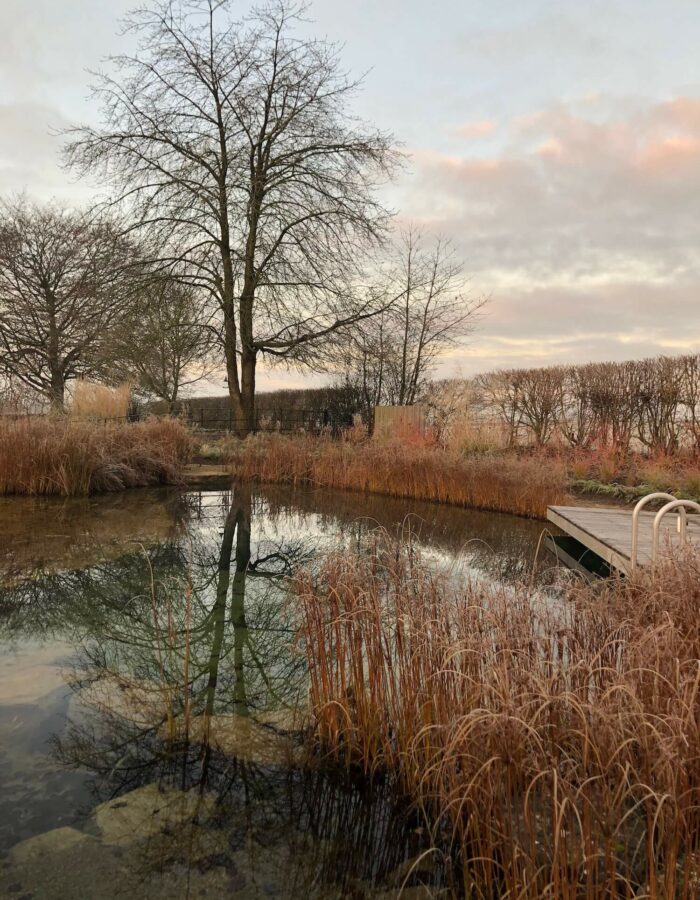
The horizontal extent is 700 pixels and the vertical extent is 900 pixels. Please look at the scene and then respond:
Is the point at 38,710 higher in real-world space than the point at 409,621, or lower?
lower

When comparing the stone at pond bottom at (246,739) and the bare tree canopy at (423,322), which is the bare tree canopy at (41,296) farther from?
the stone at pond bottom at (246,739)

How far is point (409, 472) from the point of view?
28.8 feet

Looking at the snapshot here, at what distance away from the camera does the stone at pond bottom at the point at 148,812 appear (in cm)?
183

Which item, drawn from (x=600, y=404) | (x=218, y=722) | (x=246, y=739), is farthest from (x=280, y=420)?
(x=246, y=739)

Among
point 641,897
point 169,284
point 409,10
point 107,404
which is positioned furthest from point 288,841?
point 169,284

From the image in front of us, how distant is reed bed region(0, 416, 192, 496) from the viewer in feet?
26.0

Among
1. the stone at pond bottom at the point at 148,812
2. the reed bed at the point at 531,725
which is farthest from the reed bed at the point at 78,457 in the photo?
the stone at pond bottom at the point at 148,812

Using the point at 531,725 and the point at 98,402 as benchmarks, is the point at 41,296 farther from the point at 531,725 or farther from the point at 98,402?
the point at 531,725

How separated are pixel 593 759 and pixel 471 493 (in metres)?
6.59

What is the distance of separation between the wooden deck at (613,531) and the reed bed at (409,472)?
4.59ft

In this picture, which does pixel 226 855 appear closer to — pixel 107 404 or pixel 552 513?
pixel 552 513

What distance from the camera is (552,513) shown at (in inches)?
253

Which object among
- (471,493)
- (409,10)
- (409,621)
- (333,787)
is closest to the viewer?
(333,787)

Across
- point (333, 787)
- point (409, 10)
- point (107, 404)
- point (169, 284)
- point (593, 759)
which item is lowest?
point (333, 787)
